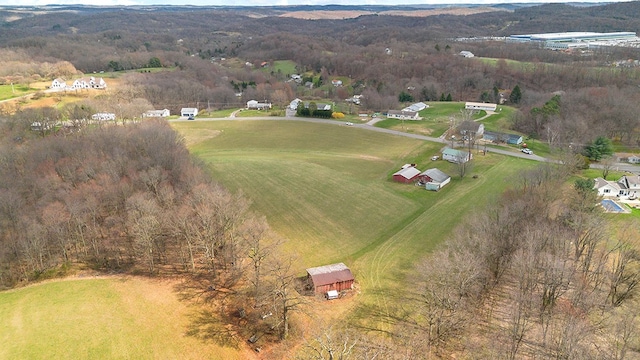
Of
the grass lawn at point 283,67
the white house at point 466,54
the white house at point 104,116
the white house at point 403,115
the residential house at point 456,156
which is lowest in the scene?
the residential house at point 456,156

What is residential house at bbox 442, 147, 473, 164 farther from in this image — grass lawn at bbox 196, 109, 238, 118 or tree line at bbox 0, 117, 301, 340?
grass lawn at bbox 196, 109, 238, 118

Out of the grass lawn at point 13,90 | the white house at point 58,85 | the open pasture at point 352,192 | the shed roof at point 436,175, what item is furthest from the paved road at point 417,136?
the grass lawn at point 13,90

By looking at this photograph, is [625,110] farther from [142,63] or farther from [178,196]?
[142,63]

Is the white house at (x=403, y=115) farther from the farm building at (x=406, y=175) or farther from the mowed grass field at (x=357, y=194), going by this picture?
the farm building at (x=406, y=175)

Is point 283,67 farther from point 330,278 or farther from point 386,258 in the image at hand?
point 330,278

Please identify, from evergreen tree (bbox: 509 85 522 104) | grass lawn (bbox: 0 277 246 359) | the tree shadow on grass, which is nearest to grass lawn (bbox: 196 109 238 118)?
grass lawn (bbox: 0 277 246 359)

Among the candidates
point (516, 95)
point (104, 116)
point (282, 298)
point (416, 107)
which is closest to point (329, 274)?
point (282, 298)
